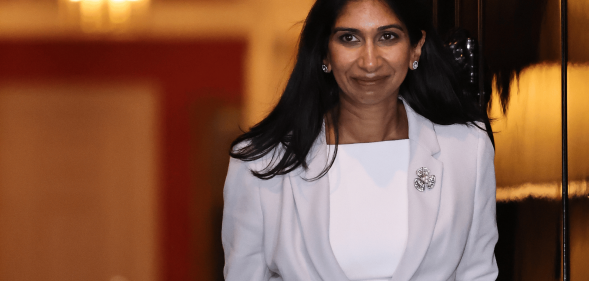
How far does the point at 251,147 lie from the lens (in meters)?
1.71

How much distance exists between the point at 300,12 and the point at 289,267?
1795mm

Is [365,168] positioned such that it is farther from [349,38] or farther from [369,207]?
[349,38]

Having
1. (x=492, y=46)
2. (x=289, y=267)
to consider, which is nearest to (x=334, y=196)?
(x=289, y=267)

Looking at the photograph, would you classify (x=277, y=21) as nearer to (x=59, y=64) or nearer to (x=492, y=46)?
(x=59, y=64)

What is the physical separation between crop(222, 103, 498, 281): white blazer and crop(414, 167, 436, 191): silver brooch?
0.04ft

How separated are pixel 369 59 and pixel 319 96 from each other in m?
0.26

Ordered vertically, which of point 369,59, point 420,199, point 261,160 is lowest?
point 420,199

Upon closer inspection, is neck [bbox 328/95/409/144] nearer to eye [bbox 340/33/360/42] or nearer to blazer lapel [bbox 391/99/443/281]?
blazer lapel [bbox 391/99/443/281]

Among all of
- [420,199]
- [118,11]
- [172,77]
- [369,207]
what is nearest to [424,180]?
[420,199]

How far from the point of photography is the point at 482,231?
171 centimetres

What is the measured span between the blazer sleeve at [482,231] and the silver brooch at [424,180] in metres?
0.14

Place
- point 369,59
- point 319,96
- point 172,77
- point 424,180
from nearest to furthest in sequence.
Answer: point 369,59 < point 424,180 < point 319,96 < point 172,77

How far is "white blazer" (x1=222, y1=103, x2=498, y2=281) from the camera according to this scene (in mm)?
1613

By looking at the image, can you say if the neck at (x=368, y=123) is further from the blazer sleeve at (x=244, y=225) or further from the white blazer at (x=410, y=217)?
the blazer sleeve at (x=244, y=225)
